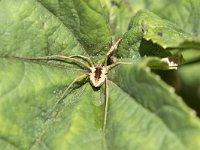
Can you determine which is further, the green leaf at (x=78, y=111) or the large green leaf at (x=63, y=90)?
the large green leaf at (x=63, y=90)

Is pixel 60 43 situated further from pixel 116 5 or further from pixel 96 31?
pixel 116 5

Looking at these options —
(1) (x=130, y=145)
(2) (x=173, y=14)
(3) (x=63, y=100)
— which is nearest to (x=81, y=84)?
(3) (x=63, y=100)

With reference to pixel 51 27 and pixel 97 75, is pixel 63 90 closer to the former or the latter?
pixel 97 75

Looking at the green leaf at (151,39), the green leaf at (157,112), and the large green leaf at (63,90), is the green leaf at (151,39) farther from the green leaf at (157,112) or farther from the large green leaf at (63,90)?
the green leaf at (157,112)

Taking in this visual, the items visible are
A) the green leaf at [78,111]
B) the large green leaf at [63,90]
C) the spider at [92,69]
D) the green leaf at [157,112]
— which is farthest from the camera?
the spider at [92,69]

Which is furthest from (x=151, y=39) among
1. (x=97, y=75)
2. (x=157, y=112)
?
(x=157, y=112)

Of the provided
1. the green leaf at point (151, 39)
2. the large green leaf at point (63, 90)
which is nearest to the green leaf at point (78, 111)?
the large green leaf at point (63, 90)

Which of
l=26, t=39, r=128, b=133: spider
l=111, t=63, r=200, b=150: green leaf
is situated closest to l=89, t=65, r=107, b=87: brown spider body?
l=26, t=39, r=128, b=133: spider

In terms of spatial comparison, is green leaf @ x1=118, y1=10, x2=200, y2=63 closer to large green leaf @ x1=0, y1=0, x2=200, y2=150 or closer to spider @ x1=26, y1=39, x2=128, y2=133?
large green leaf @ x1=0, y1=0, x2=200, y2=150
